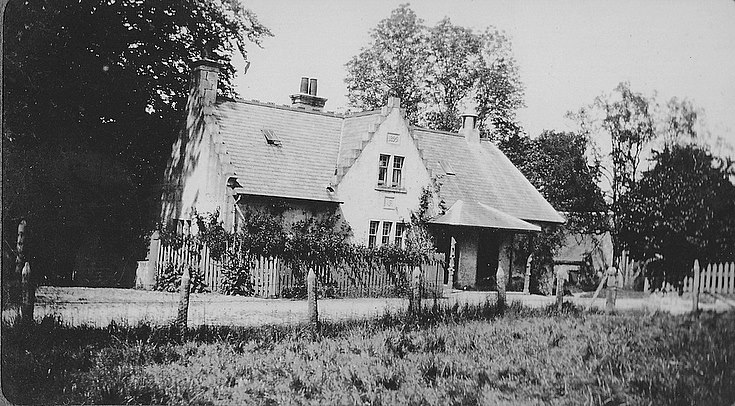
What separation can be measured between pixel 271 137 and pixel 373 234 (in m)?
0.72

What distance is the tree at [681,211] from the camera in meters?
2.73

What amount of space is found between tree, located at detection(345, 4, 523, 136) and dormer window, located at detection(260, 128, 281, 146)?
512 mm

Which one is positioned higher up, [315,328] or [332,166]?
[332,166]

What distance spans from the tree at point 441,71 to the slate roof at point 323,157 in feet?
0.44

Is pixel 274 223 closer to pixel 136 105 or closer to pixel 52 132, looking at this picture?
pixel 136 105

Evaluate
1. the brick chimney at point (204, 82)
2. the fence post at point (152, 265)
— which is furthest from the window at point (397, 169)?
the fence post at point (152, 265)

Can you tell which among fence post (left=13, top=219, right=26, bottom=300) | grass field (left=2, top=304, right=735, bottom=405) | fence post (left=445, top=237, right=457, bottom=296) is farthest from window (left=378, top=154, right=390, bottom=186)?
fence post (left=13, top=219, right=26, bottom=300)

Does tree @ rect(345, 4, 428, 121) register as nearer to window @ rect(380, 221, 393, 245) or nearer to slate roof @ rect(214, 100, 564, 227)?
slate roof @ rect(214, 100, 564, 227)

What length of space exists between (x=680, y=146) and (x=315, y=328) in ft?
6.10

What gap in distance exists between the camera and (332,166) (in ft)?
11.1

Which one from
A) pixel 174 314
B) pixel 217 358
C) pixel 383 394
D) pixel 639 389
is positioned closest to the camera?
pixel 639 389

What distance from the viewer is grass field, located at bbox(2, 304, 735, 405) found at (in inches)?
108

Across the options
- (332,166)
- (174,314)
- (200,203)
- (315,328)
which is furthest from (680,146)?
(174,314)

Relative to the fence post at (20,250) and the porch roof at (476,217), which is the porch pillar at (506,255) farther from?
the fence post at (20,250)
